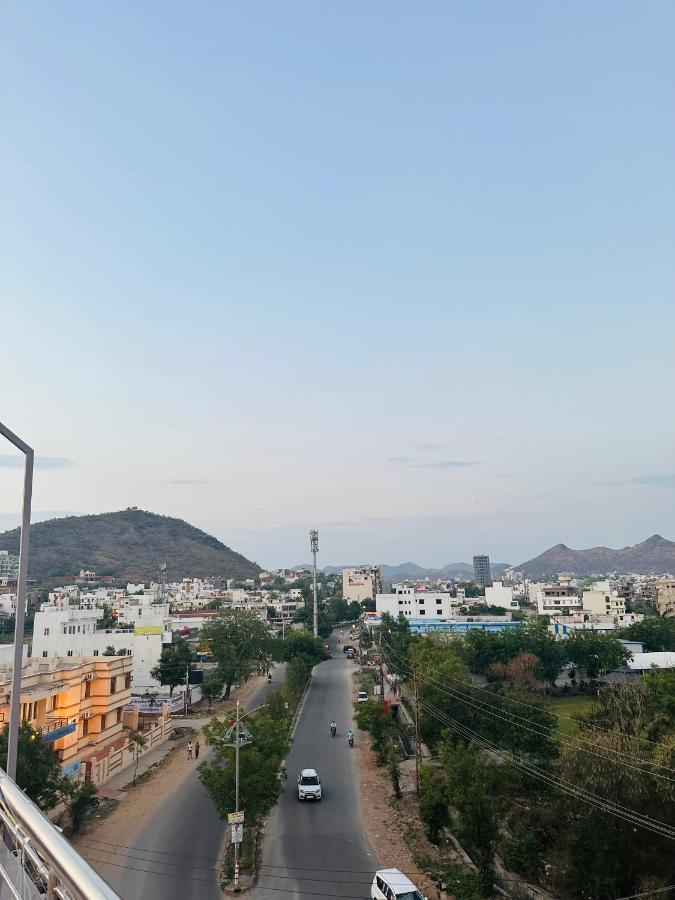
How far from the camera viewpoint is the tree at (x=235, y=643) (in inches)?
2040

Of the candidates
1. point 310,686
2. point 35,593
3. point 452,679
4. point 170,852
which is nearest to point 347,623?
point 35,593

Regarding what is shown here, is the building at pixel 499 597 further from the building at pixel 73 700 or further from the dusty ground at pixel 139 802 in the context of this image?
the building at pixel 73 700

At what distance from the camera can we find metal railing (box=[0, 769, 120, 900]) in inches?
87.3

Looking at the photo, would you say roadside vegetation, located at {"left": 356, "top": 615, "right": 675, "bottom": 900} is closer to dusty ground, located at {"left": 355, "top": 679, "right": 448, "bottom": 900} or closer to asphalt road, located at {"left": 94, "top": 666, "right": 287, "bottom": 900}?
dusty ground, located at {"left": 355, "top": 679, "right": 448, "bottom": 900}

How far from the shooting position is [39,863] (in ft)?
9.32

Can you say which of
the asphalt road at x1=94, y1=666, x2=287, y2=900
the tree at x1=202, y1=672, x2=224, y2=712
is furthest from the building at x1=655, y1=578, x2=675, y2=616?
the asphalt road at x1=94, y1=666, x2=287, y2=900

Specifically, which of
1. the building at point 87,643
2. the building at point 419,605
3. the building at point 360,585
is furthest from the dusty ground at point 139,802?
the building at point 360,585

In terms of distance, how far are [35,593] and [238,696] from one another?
102565 millimetres

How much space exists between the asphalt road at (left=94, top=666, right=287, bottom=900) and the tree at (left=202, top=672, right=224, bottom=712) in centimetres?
2091

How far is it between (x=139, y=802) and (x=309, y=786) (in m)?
7.47

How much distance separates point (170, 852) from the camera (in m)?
21.9

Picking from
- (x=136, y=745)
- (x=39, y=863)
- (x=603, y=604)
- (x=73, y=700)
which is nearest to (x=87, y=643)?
(x=136, y=745)

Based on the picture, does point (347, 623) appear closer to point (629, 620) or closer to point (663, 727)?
point (629, 620)

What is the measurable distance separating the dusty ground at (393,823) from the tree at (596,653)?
28769 mm
